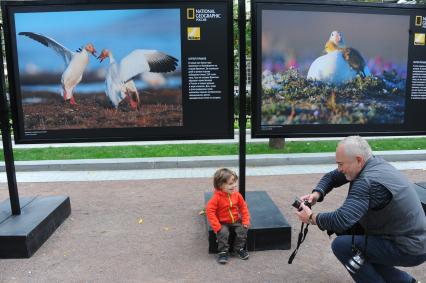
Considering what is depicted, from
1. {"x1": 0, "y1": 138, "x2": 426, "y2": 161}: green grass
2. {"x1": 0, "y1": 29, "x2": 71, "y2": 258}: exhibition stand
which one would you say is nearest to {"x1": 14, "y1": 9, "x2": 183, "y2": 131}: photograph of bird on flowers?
{"x1": 0, "y1": 29, "x2": 71, "y2": 258}: exhibition stand

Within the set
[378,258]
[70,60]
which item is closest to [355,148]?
[378,258]

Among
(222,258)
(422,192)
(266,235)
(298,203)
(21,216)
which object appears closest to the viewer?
(298,203)

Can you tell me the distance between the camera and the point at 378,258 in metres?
2.94

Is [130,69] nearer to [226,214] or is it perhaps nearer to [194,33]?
[194,33]

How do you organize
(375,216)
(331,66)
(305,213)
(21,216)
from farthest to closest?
(21,216) → (331,66) → (305,213) → (375,216)

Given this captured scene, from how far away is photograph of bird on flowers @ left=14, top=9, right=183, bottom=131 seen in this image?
4.29 meters

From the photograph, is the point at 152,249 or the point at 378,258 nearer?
the point at 378,258

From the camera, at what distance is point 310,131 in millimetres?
4539

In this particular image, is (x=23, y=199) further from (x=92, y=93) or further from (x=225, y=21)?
(x=225, y=21)

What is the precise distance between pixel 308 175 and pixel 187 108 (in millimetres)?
3605

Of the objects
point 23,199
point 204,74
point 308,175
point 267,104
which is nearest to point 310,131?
point 267,104

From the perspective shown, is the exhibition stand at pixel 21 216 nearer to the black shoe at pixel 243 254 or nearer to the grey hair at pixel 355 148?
the black shoe at pixel 243 254

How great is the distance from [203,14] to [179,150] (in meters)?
5.23

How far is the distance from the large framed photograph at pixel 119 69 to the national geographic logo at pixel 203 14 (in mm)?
10
